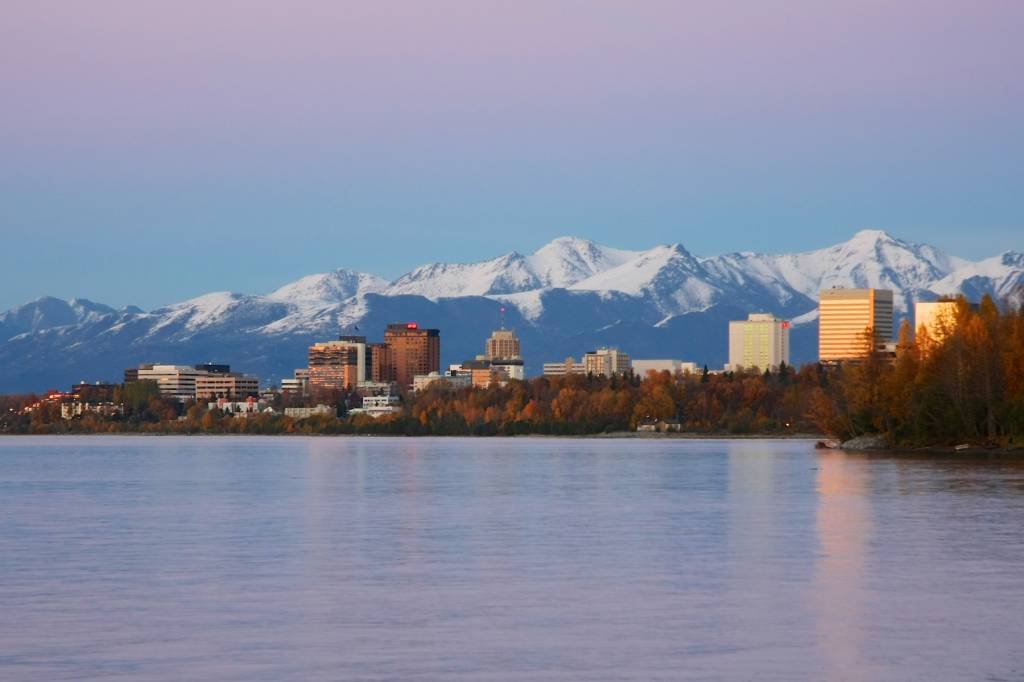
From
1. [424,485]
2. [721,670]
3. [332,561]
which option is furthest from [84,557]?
[424,485]

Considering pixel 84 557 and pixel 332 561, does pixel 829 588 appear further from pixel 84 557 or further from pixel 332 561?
pixel 84 557

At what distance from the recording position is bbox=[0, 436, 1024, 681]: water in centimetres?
2648

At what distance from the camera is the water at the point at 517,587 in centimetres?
2648

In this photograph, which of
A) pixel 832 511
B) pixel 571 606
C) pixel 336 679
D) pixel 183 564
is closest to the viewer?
pixel 336 679

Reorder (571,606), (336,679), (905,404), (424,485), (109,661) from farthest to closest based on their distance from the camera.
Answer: (905,404) < (424,485) < (571,606) < (109,661) < (336,679)

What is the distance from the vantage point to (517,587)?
3597 centimetres

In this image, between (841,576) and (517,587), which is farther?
(841,576)

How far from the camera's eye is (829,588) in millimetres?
35625

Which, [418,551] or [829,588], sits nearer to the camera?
[829,588]

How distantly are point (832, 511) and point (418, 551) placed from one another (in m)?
21.2

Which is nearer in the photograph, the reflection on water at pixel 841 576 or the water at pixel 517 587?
the water at pixel 517 587

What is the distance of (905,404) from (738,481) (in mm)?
55215

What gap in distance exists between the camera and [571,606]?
108ft

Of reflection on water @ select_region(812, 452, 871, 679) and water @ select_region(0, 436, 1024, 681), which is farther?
reflection on water @ select_region(812, 452, 871, 679)
